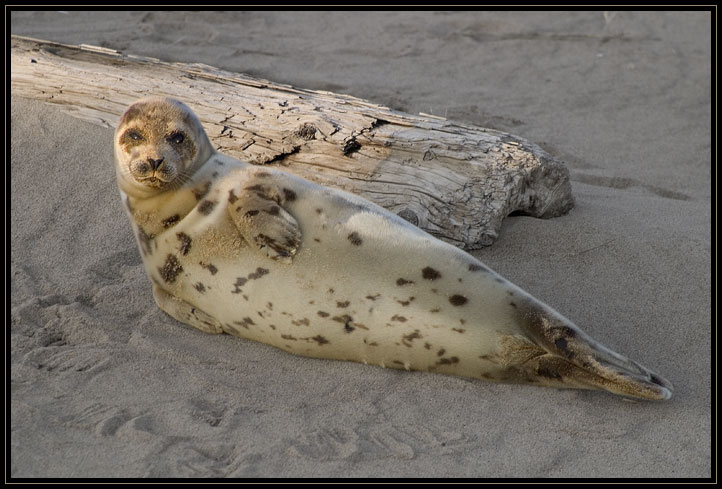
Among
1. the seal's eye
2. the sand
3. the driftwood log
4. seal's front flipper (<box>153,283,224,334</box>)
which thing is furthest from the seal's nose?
the driftwood log

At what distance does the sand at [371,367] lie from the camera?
9.50 ft

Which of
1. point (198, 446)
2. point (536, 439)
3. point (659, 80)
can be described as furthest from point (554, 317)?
point (659, 80)

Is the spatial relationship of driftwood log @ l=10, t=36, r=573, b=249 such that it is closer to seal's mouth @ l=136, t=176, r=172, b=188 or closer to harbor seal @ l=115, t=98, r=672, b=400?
harbor seal @ l=115, t=98, r=672, b=400

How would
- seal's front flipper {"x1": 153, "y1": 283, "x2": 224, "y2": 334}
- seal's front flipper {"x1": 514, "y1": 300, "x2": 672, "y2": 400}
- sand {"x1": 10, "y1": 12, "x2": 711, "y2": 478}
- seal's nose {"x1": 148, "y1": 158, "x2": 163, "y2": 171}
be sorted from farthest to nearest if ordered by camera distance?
seal's front flipper {"x1": 153, "y1": 283, "x2": 224, "y2": 334}, seal's nose {"x1": 148, "y1": 158, "x2": 163, "y2": 171}, seal's front flipper {"x1": 514, "y1": 300, "x2": 672, "y2": 400}, sand {"x1": 10, "y1": 12, "x2": 711, "y2": 478}

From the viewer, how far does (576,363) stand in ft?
10.6

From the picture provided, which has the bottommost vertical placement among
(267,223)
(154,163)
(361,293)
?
(361,293)

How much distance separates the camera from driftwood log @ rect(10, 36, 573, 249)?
4.21 m

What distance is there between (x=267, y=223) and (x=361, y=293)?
0.51 meters

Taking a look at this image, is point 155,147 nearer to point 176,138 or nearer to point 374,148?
point 176,138

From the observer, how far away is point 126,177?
140 inches

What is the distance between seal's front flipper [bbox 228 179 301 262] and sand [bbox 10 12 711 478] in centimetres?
52

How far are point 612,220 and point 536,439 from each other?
2.03 m

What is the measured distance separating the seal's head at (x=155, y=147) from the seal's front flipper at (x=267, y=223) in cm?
33

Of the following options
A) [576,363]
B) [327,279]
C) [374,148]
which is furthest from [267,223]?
[576,363]
